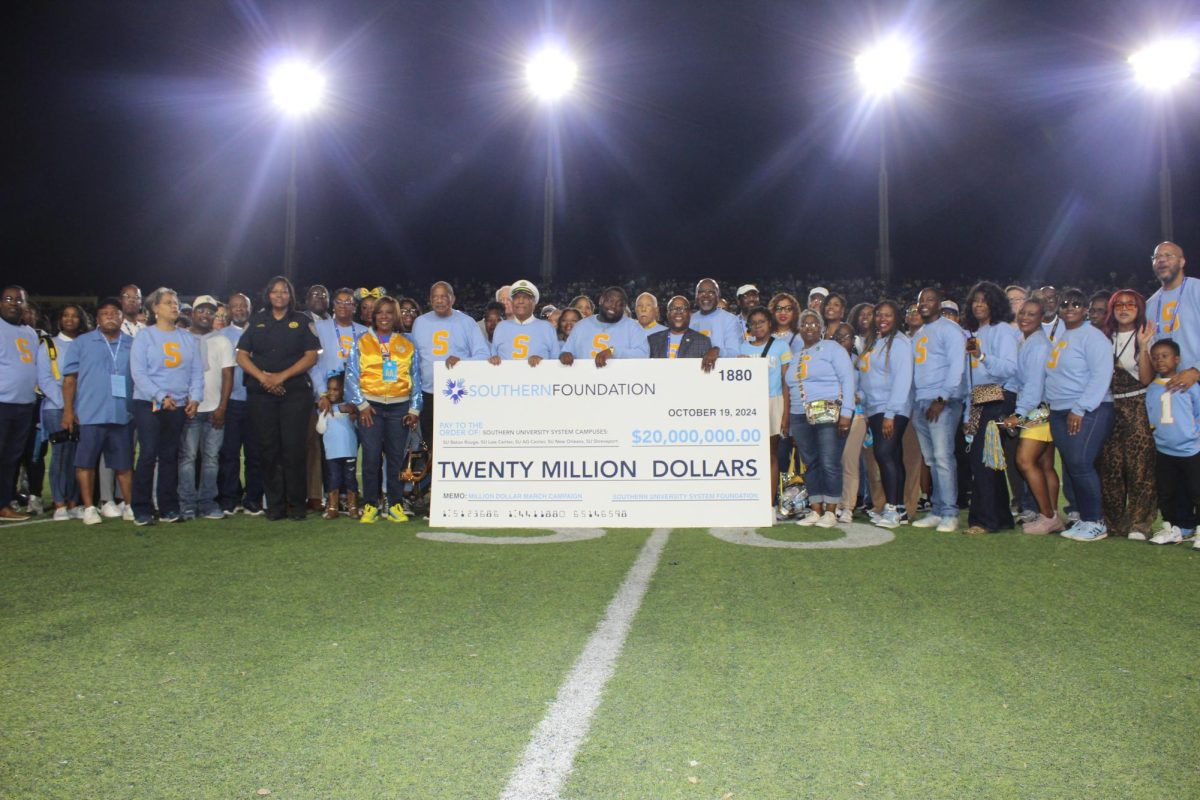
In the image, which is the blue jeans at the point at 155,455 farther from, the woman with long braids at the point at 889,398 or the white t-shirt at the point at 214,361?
the woman with long braids at the point at 889,398

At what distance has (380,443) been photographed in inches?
291

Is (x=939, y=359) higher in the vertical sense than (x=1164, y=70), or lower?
lower

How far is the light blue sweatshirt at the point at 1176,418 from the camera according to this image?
625 cm

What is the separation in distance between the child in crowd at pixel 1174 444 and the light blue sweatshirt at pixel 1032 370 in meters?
0.75

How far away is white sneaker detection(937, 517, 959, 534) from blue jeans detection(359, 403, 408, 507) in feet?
15.3

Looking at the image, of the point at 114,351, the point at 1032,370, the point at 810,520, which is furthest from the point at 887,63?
the point at 114,351

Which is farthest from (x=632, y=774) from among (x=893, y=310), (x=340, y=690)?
(x=893, y=310)

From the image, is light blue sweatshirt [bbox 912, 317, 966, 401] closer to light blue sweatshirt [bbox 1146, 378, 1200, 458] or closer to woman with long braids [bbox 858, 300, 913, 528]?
woman with long braids [bbox 858, 300, 913, 528]

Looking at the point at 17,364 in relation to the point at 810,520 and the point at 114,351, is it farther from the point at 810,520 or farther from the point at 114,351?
the point at 810,520

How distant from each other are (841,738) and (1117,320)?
550 centimetres

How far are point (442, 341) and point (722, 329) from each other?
2.55 metres

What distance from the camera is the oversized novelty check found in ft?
22.0

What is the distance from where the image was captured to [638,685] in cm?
332

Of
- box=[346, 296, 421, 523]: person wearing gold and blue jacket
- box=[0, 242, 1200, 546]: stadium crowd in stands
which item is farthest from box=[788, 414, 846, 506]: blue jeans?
box=[346, 296, 421, 523]: person wearing gold and blue jacket
